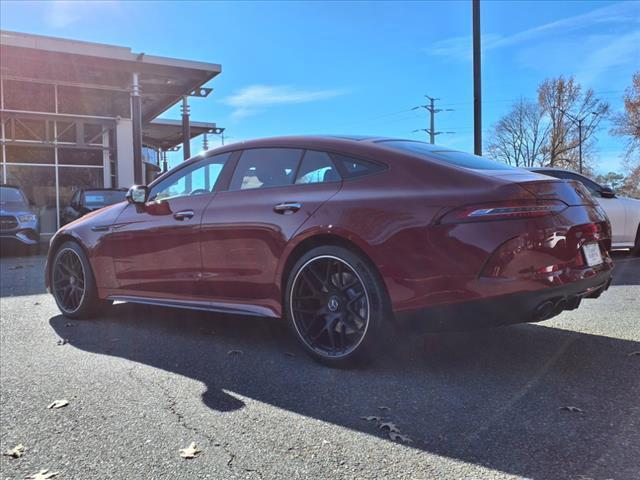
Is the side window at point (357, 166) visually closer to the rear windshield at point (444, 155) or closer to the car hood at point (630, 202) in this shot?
the rear windshield at point (444, 155)

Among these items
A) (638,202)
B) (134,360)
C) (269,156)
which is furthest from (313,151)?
(638,202)

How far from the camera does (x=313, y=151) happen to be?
381 cm

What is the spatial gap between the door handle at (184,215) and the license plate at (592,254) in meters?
2.78

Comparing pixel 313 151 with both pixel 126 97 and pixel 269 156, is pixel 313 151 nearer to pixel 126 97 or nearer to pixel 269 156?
pixel 269 156

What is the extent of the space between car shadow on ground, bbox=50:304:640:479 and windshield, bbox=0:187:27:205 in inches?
314

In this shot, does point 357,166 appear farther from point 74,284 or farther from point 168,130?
point 168,130

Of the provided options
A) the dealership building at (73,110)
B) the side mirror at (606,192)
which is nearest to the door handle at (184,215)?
the side mirror at (606,192)

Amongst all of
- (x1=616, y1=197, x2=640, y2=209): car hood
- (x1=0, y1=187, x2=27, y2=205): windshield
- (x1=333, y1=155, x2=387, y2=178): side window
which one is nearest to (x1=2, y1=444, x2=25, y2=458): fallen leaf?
(x1=333, y1=155, x2=387, y2=178): side window

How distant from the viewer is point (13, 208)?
11.2m

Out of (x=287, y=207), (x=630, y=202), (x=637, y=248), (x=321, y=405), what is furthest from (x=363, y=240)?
(x=637, y=248)

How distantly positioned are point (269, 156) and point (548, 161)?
5171 cm

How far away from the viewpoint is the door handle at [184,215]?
Answer: 4.27m

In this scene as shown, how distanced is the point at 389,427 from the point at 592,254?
66.5 inches

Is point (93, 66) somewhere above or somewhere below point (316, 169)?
above
